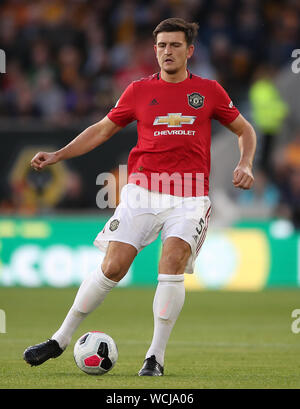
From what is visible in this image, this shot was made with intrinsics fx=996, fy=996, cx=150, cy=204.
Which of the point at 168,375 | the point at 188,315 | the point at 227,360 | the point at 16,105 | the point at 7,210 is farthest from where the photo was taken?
the point at 16,105

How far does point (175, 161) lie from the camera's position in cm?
638

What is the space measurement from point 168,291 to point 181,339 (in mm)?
2511

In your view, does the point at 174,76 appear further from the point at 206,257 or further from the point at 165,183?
the point at 206,257

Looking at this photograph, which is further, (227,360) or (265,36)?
(265,36)

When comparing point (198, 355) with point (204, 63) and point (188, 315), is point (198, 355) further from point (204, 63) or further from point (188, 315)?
point (204, 63)

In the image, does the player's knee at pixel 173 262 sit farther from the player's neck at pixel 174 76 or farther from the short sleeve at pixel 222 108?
the player's neck at pixel 174 76

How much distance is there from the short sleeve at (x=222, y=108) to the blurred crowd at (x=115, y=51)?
30.0ft

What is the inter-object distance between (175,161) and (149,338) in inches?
105

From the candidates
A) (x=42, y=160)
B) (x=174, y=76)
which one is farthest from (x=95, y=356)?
Answer: (x=174, y=76)

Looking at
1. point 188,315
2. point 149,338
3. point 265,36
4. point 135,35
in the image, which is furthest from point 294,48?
point 149,338

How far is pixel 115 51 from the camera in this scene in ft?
59.0

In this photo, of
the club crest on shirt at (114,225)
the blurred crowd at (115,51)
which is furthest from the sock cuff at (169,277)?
the blurred crowd at (115,51)

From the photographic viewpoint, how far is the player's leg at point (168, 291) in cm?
617

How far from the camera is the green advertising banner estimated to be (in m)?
13.9
